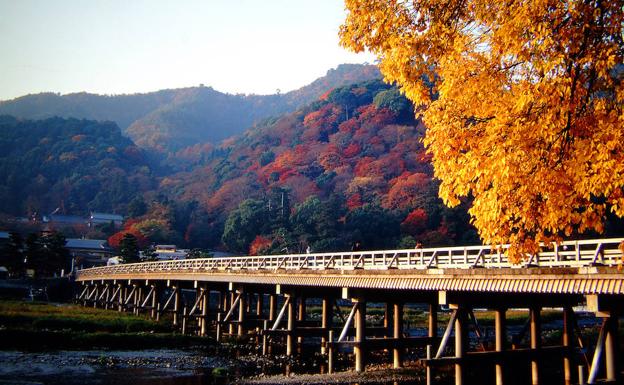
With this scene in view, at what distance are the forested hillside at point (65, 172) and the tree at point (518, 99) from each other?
104278mm

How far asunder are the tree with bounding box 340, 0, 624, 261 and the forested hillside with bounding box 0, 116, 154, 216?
104 meters

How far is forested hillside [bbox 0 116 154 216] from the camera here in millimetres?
105688

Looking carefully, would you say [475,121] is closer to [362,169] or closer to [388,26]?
[388,26]

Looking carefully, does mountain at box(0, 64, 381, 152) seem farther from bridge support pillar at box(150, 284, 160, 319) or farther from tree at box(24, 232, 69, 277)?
bridge support pillar at box(150, 284, 160, 319)

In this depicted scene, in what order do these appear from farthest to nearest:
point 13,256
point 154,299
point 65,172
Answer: point 65,172 < point 13,256 < point 154,299

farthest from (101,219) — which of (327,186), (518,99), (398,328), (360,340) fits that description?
(518,99)

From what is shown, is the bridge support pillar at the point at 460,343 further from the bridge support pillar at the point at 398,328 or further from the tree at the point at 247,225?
the tree at the point at 247,225

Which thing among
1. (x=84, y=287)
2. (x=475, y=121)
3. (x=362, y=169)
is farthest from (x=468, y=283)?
(x=362, y=169)

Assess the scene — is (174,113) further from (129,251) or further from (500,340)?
(500,340)

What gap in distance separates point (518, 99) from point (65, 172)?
377 feet

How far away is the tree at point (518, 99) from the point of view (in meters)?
6.72

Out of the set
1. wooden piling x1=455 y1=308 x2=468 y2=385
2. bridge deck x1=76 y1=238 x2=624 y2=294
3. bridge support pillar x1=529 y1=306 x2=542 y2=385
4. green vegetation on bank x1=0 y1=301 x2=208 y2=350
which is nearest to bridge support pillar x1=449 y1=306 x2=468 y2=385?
wooden piling x1=455 y1=308 x2=468 y2=385

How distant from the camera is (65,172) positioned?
110 meters

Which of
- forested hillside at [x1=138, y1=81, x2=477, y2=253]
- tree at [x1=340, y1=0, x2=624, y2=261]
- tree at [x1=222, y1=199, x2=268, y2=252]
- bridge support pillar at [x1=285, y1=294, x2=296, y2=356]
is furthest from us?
tree at [x1=222, y1=199, x2=268, y2=252]
